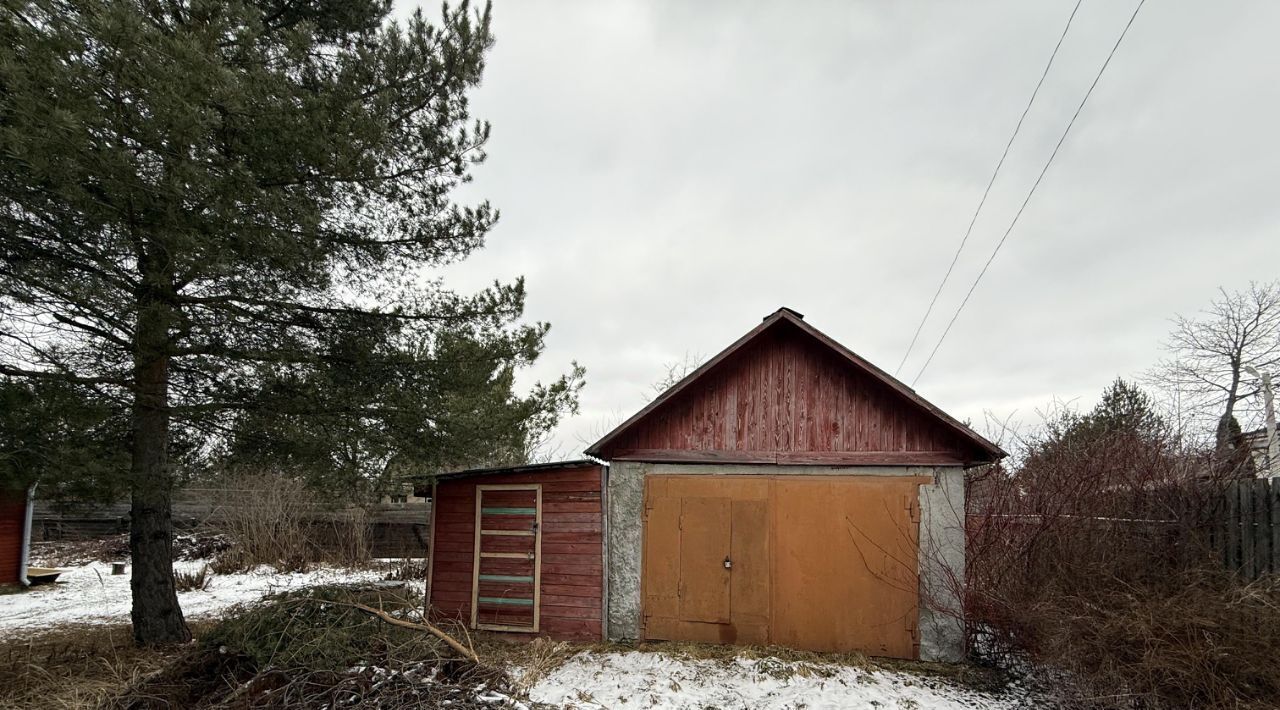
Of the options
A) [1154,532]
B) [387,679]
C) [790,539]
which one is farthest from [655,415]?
[1154,532]

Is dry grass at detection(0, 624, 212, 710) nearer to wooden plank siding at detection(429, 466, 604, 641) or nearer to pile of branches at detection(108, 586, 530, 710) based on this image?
pile of branches at detection(108, 586, 530, 710)

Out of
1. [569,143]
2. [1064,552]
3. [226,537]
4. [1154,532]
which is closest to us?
[1154,532]

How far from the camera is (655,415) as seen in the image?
8.91m

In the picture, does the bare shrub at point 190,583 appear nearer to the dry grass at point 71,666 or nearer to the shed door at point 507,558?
the dry grass at point 71,666

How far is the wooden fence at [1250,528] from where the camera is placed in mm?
5723

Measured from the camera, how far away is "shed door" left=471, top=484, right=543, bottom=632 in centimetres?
888

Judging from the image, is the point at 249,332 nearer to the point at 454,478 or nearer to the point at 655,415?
the point at 454,478

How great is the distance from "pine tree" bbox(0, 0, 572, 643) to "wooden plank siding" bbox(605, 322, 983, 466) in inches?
95.2

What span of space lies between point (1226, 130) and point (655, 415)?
8304mm

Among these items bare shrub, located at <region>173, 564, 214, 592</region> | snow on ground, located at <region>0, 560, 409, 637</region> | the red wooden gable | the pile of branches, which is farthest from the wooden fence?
bare shrub, located at <region>173, 564, 214, 592</region>

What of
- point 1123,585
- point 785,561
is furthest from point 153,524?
point 1123,585

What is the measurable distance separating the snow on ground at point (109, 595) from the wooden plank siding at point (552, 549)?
6.58 feet

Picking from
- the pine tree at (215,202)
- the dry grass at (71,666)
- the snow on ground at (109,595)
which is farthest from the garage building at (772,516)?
the snow on ground at (109,595)

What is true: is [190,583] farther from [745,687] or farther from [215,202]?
[745,687]
